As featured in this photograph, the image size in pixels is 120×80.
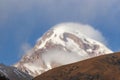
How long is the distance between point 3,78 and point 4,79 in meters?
0.37

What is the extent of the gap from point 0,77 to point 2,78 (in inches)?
18.3

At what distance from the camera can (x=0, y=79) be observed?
68.4 m

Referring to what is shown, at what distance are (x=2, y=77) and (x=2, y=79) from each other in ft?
3.04

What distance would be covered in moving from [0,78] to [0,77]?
0.64 m

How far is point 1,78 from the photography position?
6919 centimetres

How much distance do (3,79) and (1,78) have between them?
0.42 metres

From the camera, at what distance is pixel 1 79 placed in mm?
68688

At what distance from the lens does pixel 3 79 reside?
227 ft

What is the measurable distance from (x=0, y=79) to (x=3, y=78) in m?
1.08

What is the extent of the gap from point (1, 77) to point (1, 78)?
1.72 feet

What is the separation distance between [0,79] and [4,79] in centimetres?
97

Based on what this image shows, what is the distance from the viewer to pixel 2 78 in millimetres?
69375

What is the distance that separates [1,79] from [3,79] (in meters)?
0.53

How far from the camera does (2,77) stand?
69812mm
